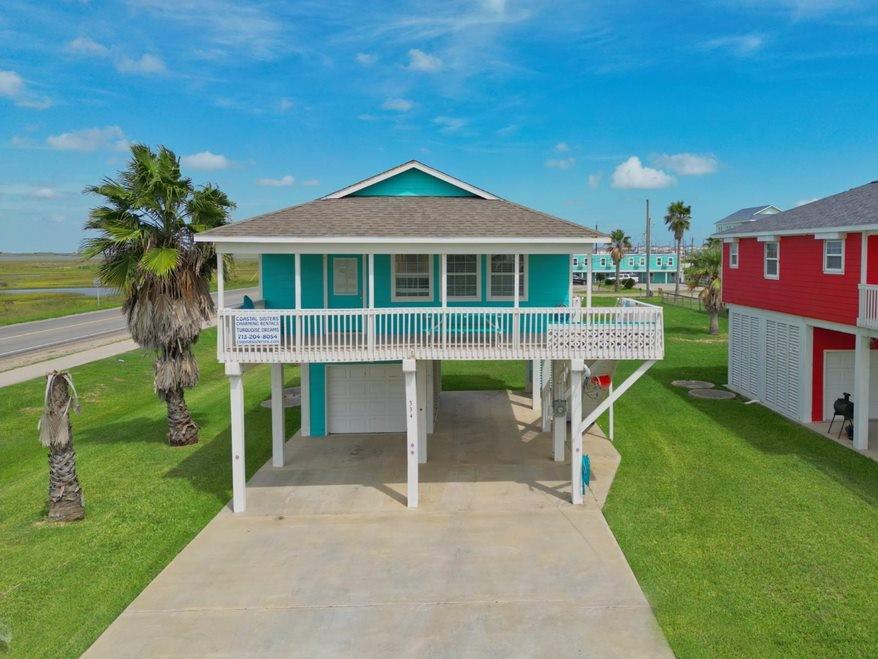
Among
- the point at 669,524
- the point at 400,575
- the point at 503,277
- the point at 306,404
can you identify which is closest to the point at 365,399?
the point at 306,404

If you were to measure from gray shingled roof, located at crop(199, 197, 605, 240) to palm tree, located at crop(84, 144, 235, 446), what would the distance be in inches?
102

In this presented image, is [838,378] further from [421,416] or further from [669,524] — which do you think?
[421,416]

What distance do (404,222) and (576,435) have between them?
5.81 meters

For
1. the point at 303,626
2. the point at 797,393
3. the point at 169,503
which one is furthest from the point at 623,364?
the point at 303,626

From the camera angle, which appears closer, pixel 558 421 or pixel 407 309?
pixel 407 309

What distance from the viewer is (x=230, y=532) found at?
1187cm

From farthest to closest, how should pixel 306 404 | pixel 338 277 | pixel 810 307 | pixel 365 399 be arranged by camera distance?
pixel 365 399, pixel 306 404, pixel 810 307, pixel 338 277

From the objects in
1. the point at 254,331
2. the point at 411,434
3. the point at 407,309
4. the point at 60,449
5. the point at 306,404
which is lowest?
the point at 306,404

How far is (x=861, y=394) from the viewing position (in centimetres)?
1593

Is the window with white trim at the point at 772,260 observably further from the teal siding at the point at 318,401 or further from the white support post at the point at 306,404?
the white support post at the point at 306,404

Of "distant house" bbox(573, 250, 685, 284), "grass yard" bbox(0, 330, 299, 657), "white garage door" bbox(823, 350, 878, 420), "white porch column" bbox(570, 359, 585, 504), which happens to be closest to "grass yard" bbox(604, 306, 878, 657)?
"white porch column" bbox(570, 359, 585, 504)

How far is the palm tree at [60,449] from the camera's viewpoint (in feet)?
39.3

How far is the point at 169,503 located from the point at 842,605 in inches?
464

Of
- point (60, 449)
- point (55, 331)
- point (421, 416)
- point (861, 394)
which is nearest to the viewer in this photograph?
point (60, 449)
